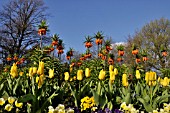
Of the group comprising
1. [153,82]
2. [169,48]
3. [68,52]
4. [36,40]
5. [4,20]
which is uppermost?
[4,20]

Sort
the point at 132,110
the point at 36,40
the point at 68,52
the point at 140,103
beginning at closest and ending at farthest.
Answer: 1. the point at 132,110
2. the point at 140,103
3. the point at 68,52
4. the point at 36,40

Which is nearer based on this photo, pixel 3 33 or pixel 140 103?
pixel 140 103

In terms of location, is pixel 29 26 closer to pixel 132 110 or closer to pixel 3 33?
pixel 3 33

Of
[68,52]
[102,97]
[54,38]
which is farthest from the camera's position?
[68,52]

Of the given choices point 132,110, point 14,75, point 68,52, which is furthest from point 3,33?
point 132,110

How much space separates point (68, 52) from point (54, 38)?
3.74 ft

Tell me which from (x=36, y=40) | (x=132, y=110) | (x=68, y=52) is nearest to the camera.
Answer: (x=132, y=110)

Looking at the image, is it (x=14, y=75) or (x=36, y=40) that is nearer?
(x=14, y=75)

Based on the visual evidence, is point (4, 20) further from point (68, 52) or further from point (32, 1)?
point (68, 52)

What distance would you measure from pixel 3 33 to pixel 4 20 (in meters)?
1.27

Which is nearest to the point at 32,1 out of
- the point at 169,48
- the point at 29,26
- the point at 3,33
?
the point at 29,26

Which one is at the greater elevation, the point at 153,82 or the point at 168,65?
the point at 168,65

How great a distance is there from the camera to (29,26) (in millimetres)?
26172

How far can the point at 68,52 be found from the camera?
12.8 m
